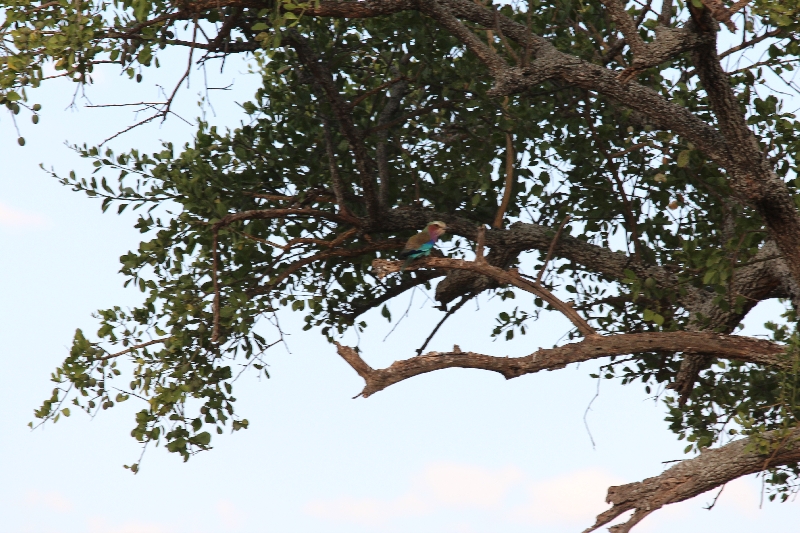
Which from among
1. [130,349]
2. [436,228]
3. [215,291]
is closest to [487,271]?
[436,228]

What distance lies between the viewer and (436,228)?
9.39m

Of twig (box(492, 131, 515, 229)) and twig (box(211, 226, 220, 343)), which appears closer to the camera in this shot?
twig (box(211, 226, 220, 343))

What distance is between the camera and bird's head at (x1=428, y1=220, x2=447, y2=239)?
30.6 ft

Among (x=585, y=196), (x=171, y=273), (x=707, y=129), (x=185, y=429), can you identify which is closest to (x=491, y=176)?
(x=585, y=196)

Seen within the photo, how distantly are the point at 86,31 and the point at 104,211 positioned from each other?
233 centimetres

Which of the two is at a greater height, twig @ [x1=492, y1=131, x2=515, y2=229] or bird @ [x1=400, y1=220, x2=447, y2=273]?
twig @ [x1=492, y1=131, x2=515, y2=229]

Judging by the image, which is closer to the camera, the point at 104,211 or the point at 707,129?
the point at 707,129

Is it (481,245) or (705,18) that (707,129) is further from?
(481,245)

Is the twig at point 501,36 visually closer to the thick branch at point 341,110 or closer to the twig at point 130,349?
the thick branch at point 341,110

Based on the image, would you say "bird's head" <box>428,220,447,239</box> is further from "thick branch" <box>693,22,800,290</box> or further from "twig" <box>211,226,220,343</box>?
"thick branch" <box>693,22,800,290</box>

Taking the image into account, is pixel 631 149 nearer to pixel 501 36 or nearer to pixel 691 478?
pixel 501 36

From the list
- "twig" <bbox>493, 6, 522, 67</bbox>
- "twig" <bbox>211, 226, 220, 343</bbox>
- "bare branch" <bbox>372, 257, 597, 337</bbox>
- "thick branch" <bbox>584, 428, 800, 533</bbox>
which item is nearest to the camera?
"thick branch" <bbox>584, 428, 800, 533</bbox>

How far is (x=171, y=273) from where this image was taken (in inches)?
378

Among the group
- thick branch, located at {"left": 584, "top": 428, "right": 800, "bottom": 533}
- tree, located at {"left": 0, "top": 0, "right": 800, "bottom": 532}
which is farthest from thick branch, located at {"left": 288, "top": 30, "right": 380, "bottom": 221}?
thick branch, located at {"left": 584, "top": 428, "right": 800, "bottom": 533}
